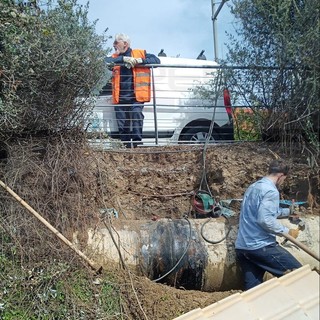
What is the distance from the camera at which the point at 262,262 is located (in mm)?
5242

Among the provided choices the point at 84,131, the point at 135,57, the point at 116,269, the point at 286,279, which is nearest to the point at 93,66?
the point at 84,131

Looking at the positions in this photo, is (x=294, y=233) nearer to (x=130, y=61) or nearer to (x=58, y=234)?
(x=58, y=234)

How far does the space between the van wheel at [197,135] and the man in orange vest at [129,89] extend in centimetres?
81

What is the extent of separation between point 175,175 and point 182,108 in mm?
1502

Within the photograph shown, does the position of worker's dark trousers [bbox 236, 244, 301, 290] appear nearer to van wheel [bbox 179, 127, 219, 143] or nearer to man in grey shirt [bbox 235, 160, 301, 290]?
man in grey shirt [bbox 235, 160, 301, 290]

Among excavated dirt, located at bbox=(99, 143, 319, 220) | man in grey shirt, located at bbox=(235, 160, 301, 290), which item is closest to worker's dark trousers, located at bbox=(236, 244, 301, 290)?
man in grey shirt, located at bbox=(235, 160, 301, 290)

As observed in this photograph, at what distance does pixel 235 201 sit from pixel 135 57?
2753 mm

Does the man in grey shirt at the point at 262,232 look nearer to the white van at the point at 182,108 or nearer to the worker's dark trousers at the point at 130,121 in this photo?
the white van at the point at 182,108

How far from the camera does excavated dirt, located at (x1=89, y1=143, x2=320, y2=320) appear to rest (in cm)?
660

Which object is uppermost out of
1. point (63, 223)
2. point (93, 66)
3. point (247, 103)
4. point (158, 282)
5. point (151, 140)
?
point (93, 66)

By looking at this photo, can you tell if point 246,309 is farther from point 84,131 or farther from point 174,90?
point 174,90

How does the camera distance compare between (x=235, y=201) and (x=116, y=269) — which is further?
(x=235, y=201)

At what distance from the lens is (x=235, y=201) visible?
6617 millimetres

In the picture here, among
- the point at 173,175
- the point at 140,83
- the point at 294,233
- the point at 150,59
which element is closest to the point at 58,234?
the point at 173,175
